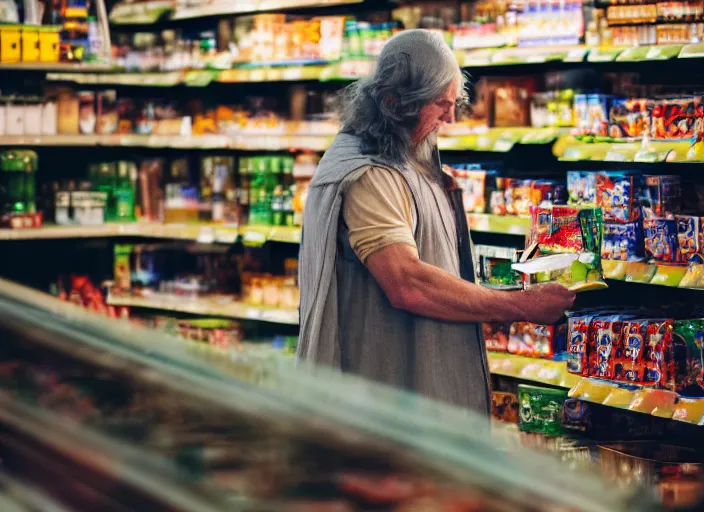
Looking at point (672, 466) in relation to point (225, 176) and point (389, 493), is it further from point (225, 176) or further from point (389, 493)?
point (225, 176)

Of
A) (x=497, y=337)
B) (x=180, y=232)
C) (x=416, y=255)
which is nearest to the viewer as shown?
(x=416, y=255)

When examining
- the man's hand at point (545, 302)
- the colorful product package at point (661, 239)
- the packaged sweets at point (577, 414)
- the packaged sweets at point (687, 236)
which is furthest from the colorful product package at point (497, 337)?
the man's hand at point (545, 302)

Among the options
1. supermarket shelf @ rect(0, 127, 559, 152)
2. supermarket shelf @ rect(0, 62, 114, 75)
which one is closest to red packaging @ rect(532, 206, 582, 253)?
supermarket shelf @ rect(0, 127, 559, 152)

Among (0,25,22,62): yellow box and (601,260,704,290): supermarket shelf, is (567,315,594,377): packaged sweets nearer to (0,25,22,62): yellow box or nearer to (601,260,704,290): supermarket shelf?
(601,260,704,290): supermarket shelf

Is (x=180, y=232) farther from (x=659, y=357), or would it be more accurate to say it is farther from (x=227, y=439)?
(x=227, y=439)

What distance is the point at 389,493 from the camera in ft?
3.68

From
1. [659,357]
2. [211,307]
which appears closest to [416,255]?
→ [659,357]

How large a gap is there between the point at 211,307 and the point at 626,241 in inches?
99.5

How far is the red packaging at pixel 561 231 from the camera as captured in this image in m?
2.75

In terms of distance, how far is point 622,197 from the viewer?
3.51 meters

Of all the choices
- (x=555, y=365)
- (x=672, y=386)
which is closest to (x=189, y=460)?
(x=672, y=386)

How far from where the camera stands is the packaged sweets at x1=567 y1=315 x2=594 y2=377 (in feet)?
11.4

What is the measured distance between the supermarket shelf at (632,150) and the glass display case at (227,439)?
7.23 feet

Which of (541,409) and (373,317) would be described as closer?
(373,317)
